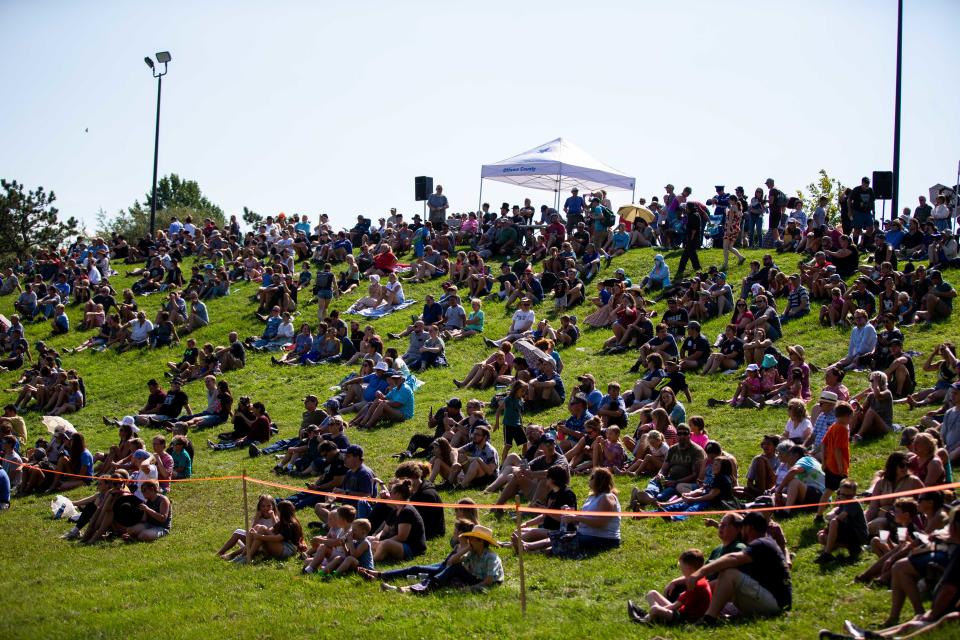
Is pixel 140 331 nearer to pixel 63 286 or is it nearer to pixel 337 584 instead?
pixel 63 286

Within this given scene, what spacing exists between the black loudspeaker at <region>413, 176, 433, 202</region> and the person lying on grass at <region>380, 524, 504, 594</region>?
26464 millimetres

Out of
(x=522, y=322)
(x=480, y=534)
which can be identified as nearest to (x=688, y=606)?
(x=480, y=534)

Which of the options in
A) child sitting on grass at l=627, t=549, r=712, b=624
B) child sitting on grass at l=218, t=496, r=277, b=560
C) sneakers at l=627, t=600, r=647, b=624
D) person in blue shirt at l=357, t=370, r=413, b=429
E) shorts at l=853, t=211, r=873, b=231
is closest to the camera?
child sitting on grass at l=627, t=549, r=712, b=624

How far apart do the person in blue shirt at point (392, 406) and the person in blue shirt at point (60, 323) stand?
1476cm

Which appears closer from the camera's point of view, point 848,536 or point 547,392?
point 848,536

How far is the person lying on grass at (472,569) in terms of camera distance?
10.9m

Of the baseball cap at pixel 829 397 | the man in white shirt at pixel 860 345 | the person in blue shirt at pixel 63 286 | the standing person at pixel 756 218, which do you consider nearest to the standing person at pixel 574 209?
the standing person at pixel 756 218

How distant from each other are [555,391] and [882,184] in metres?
13.1

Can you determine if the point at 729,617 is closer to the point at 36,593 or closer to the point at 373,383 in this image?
the point at 36,593

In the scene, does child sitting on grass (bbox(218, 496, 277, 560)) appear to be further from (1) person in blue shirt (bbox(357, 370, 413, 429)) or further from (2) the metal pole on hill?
(2) the metal pole on hill

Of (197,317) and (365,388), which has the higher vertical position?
(197,317)

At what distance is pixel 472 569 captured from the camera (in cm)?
1104

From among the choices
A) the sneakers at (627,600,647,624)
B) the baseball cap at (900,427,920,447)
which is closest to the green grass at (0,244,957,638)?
the sneakers at (627,600,647,624)

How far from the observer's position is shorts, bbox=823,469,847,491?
12078 millimetres
